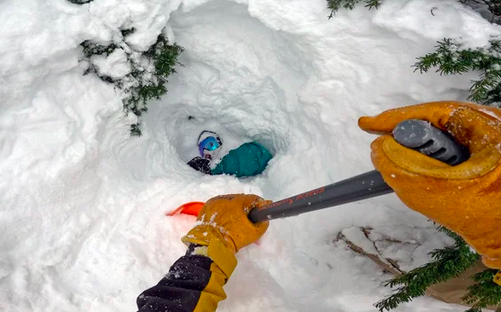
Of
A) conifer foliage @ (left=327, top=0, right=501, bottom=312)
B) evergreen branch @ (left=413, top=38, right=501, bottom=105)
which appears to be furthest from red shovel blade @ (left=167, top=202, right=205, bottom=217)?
evergreen branch @ (left=413, top=38, right=501, bottom=105)

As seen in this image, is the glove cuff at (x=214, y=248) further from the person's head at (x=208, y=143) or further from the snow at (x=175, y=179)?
the person's head at (x=208, y=143)

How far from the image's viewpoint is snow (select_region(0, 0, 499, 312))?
2.19m

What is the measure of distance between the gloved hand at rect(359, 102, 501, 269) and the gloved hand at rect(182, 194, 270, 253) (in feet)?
4.04

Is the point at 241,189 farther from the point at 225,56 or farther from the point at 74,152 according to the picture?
the point at 74,152

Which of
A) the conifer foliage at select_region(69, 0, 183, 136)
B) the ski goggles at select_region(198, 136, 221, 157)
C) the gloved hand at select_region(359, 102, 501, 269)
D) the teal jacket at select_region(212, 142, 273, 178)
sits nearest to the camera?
the gloved hand at select_region(359, 102, 501, 269)

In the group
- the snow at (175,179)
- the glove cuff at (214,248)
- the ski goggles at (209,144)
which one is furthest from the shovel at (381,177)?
the ski goggles at (209,144)

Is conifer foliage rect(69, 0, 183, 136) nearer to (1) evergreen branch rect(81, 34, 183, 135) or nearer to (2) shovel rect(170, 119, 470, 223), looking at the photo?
(1) evergreen branch rect(81, 34, 183, 135)

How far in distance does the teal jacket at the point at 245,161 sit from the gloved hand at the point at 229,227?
3.55 feet

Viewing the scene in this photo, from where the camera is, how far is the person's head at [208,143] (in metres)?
3.66

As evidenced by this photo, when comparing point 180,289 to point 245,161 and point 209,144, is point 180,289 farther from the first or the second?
point 209,144

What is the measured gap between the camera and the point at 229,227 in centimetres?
224

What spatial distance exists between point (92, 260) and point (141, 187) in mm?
619

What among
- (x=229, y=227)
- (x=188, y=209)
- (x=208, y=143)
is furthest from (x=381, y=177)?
(x=208, y=143)

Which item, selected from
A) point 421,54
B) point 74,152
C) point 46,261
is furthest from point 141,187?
point 421,54
